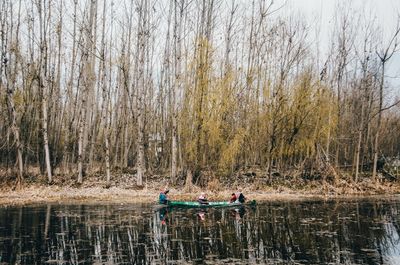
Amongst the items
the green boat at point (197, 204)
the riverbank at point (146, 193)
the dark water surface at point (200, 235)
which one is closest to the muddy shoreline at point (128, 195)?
the riverbank at point (146, 193)

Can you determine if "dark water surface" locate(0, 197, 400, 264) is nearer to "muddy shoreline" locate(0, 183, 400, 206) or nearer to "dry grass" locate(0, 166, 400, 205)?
"muddy shoreline" locate(0, 183, 400, 206)

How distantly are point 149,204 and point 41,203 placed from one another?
5.44m

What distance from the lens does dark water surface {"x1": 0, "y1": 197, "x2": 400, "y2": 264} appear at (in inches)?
413

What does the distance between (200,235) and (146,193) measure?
11.5 m

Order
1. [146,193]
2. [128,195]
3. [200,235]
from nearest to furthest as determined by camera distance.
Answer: [200,235] < [128,195] < [146,193]

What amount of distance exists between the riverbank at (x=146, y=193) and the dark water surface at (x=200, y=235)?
2596 mm

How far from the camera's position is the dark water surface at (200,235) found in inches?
413

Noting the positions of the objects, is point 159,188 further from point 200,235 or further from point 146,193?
point 200,235

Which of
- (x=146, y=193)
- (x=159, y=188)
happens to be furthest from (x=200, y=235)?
(x=159, y=188)

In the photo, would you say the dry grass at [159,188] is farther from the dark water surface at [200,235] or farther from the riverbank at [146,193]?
the dark water surface at [200,235]

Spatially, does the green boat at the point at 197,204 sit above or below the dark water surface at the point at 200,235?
above

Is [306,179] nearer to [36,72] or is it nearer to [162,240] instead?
[162,240]

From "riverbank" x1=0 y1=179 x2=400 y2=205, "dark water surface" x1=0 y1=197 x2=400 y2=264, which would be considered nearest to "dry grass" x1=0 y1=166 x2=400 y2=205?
"riverbank" x1=0 y1=179 x2=400 y2=205

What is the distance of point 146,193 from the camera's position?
24.4 m
